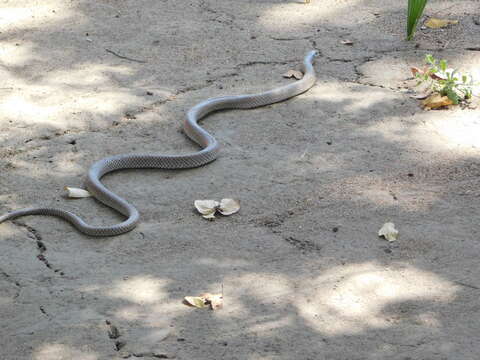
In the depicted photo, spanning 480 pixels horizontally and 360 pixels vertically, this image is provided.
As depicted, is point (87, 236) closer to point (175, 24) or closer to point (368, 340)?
point (368, 340)

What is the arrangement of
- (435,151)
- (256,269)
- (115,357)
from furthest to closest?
(435,151) → (256,269) → (115,357)

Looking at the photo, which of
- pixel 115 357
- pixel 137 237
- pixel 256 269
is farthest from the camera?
pixel 137 237

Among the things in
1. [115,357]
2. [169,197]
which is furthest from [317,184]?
[115,357]

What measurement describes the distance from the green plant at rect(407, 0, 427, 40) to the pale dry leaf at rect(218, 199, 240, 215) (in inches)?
127

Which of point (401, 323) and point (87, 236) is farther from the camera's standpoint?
point (87, 236)

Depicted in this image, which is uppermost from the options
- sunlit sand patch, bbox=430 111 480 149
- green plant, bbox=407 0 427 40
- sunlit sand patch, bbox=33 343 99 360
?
green plant, bbox=407 0 427 40

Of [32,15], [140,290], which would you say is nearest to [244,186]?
[140,290]

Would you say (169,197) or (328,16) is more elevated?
(328,16)

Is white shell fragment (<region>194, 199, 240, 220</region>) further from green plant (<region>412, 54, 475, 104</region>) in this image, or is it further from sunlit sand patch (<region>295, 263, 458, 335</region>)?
green plant (<region>412, 54, 475, 104</region>)

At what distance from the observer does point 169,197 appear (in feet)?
16.0

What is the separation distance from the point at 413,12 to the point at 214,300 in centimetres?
428

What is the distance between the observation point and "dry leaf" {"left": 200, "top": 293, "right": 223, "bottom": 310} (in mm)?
3717

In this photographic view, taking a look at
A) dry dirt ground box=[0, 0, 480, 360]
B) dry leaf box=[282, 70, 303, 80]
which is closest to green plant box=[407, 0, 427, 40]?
dry dirt ground box=[0, 0, 480, 360]

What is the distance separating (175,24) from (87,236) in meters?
3.63
